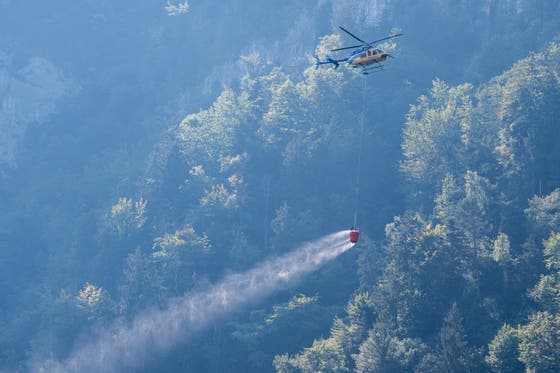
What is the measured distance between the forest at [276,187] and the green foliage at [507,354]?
0.28 meters

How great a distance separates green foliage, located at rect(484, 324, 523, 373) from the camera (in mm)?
63469

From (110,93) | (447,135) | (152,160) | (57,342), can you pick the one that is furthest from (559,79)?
(110,93)

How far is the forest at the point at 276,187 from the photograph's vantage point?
74.4 metres

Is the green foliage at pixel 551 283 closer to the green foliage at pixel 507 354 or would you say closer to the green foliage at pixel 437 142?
the green foliage at pixel 507 354

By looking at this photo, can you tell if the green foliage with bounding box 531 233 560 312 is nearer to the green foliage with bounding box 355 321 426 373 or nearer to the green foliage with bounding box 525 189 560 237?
the green foliage with bounding box 525 189 560 237

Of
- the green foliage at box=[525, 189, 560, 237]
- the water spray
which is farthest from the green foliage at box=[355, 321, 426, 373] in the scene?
the water spray

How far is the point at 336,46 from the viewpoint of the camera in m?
117

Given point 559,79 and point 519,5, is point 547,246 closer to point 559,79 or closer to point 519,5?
point 559,79

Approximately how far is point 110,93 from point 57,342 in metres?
56.8

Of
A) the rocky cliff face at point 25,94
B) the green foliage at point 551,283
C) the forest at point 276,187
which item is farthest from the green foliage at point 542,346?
the rocky cliff face at point 25,94

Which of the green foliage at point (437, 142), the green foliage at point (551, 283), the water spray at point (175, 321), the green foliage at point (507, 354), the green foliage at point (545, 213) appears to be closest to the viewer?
the green foliage at point (507, 354)

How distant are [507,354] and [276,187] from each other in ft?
162

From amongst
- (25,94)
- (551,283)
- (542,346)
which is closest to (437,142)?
(551,283)

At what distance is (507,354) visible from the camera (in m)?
63.6
